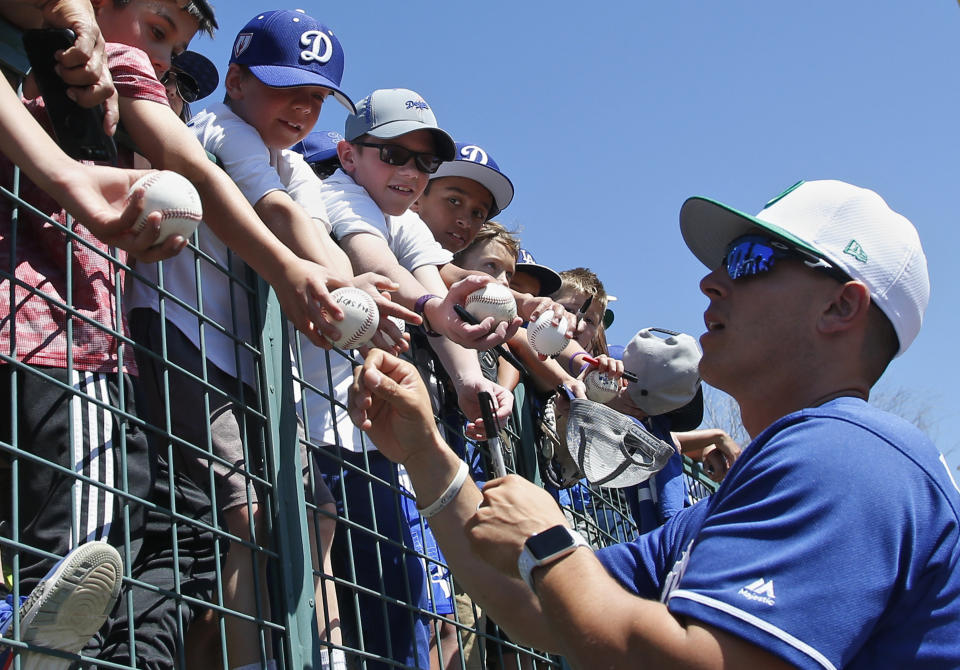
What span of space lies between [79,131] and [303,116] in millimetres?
1138

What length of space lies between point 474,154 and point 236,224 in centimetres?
224

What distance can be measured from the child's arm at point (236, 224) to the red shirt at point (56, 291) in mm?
256

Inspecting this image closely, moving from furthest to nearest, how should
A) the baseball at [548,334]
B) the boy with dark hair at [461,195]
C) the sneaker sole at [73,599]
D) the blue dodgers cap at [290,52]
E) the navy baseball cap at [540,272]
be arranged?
the navy baseball cap at [540,272] → the boy with dark hair at [461,195] → the baseball at [548,334] → the blue dodgers cap at [290,52] → the sneaker sole at [73,599]

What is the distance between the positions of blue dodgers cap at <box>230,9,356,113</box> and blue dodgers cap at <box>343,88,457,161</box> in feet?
1.15

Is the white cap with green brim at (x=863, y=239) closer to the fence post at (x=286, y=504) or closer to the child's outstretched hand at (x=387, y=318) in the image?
the child's outstretched hand at (x=387, y=318)

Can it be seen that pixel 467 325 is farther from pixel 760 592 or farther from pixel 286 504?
pixel 760 592

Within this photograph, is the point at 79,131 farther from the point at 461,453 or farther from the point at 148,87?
the point at 461,453

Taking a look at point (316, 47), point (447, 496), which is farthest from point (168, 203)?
point (316, 47)

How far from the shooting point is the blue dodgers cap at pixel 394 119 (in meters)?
4.45

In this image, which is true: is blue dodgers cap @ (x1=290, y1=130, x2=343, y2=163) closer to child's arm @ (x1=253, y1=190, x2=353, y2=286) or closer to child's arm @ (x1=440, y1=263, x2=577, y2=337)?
child's arm @ (x1=440, y1=263, x2=577, y2=337)

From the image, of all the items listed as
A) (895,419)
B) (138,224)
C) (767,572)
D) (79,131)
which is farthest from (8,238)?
(895,419)

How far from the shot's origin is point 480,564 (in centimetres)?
304

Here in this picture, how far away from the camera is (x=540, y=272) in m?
5.91

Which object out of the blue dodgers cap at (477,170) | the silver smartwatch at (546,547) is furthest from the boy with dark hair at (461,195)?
the silver smartwatch at (546,547)
